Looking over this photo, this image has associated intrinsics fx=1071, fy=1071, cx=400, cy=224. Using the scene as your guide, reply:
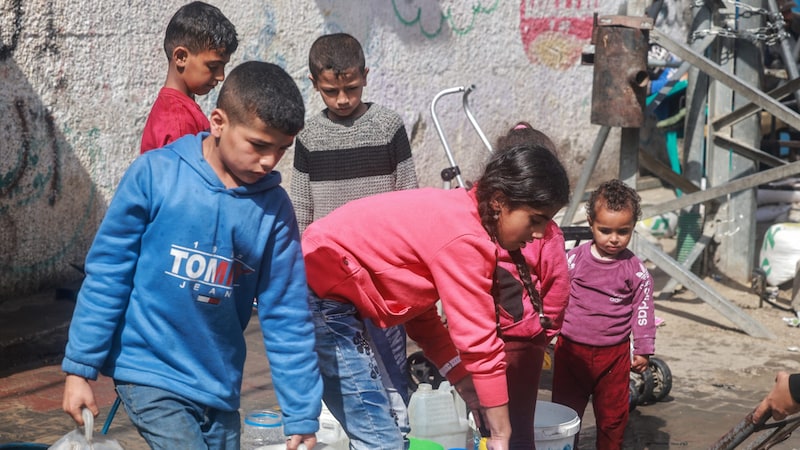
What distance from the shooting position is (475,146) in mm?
9984

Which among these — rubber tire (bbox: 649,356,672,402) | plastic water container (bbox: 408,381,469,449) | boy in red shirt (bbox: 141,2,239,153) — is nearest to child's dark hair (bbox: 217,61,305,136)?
boy in red shirt (bbox: 141,2,239,153)

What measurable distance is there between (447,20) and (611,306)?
5.42m

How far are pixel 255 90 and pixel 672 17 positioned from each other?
9.92 meters

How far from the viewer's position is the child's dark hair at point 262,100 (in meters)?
2.81

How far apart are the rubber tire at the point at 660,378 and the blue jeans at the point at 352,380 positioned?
8.10 feet

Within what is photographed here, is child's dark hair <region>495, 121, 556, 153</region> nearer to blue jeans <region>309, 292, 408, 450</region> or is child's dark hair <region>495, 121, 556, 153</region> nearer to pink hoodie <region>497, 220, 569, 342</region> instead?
pink hoodie <region>497, 220, 569, 342</region>

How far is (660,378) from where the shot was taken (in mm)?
5496

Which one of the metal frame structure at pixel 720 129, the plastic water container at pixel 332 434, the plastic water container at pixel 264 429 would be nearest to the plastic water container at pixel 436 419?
the plastic water container at pixel 332 434

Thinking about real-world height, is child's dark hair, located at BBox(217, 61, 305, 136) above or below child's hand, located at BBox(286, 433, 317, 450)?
above

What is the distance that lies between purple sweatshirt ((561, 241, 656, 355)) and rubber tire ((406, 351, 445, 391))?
0.81m

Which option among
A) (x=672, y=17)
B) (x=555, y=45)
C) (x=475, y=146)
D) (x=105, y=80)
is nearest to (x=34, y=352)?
(x=105, y=80)

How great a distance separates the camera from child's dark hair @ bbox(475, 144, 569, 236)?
10.3ft

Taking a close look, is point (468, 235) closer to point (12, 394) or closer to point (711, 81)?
point (12, 394)

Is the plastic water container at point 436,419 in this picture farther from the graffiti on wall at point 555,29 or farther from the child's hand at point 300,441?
the graffiti on wall at point 555,29
